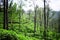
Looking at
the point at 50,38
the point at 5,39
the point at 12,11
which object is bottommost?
the point at 50,38

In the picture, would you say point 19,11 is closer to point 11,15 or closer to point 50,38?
point 11,15

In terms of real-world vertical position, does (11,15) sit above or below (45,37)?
above

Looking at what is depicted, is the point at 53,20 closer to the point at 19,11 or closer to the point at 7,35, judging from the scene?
the point at 19,11

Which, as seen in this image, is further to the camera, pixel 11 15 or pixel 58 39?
pixel 11 15

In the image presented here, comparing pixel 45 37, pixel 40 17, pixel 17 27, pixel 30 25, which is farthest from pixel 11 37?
pixel 40 17

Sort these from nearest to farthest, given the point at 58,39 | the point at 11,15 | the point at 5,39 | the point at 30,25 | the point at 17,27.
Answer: the point at 5,39, the point at 58,39, the point at 11,15, the point at 17,27, the point at 30,25

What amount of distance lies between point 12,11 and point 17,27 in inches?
152

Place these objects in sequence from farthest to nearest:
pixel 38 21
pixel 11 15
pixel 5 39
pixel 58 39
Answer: pixel 38 21 → pixel 11 15 → pixel 58 39 → pixel 5 39

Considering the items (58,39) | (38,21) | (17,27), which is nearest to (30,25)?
(38,21)

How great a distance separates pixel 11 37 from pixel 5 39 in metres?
0.31

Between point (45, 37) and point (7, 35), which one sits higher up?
point (7, 35)

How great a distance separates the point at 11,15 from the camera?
66.1 ft

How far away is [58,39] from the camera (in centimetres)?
1673

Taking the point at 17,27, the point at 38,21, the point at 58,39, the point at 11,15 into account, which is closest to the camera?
the point at 58,39
